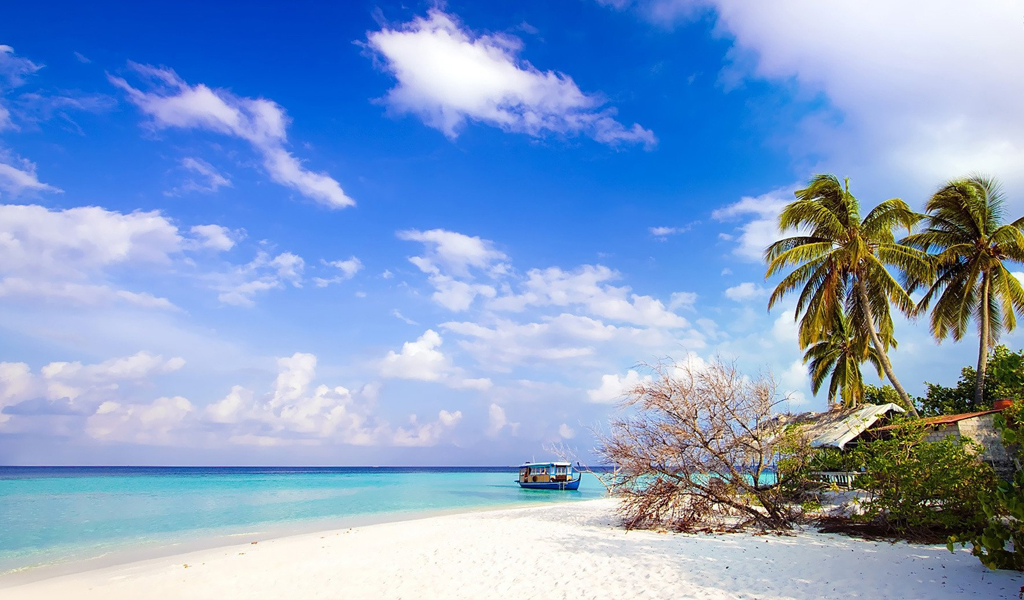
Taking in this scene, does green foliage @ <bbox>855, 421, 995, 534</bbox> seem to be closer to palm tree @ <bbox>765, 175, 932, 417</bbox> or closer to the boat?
palm tree @ <bbox>765, 175, 932, 417</bbox>

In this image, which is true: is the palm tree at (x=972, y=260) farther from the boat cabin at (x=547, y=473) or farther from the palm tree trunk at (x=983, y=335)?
the boat cabin at (x=547, y=473)

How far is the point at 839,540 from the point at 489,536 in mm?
6631

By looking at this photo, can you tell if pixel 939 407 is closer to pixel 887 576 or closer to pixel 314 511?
pixel 887 576

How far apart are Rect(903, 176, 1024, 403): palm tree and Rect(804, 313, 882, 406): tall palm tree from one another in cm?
400

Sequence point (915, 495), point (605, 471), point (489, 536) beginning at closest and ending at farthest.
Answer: point (915, 495)
point (489, 536)
point (605, 471)

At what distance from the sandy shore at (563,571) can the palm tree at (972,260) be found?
13.3m

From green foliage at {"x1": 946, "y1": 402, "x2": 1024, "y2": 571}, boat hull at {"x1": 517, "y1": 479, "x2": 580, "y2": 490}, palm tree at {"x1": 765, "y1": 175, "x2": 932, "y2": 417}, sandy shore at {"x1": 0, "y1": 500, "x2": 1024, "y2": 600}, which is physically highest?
palm tree at {"x1": 765, "y1": 175, "x2": 932, "y2": 417}

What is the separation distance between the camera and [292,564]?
9.35 metres

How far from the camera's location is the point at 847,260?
17.7 metres

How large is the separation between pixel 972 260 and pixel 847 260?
4404mm

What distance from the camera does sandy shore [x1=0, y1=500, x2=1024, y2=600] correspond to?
6.40m

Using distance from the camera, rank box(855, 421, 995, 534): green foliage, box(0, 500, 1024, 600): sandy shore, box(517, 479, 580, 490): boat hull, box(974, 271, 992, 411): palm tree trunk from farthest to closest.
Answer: box(517, 479, 580, 490): boat hull
box(974, 271, 992, 411): palm tree trunk
box(855, 421, 995, 534): green foliage
box(0, 500, 1024, 600): sandy shore

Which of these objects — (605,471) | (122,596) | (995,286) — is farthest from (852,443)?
(122,596)

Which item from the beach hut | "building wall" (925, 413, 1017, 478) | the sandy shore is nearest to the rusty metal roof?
the beach hut
